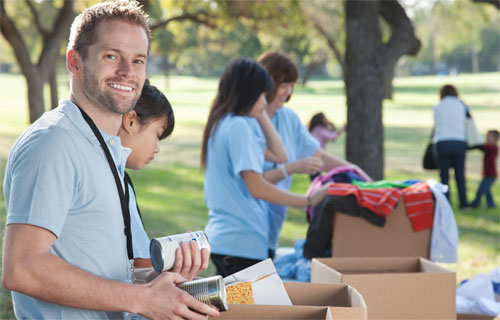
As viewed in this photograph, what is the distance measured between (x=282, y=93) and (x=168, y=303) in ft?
8.91

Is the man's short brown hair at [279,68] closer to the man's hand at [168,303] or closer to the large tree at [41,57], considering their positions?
the man's hand at [168,303]

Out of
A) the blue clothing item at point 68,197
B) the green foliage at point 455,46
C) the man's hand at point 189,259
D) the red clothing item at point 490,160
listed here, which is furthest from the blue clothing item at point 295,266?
the green foliage at point 455,46

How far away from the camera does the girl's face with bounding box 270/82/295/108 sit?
13.6ft

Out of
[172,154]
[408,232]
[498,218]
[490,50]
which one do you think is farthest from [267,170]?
[490,50]

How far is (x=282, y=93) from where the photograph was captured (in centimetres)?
417

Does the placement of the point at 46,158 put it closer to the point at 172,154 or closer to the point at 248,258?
the point at 248,258

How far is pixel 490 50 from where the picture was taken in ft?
250

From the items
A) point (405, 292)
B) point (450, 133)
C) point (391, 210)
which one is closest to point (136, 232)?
point (405, 292)

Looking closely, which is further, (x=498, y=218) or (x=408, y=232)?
(x=498, y=218)

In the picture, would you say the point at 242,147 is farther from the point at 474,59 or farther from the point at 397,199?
the point at 474,59

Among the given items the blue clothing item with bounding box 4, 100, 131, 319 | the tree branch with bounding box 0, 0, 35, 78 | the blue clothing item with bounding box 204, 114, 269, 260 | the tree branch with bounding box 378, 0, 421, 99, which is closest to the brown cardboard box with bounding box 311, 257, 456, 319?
the blue clothing item with bounding box 204, 114, 269, 260

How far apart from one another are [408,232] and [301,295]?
1.81 m

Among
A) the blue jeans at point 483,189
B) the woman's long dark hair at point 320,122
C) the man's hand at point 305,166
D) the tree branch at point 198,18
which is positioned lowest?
the blue jeans at point 483,189

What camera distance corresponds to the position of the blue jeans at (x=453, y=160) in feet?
32.2
